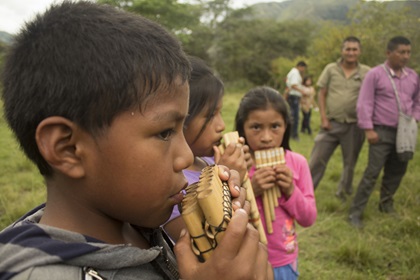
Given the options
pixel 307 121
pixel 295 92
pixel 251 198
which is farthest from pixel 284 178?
pixel 307 121

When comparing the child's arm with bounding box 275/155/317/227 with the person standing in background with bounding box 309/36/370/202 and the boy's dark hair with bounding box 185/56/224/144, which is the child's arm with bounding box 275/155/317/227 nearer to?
the boy's dark hair with bounding box 185/56/224/144

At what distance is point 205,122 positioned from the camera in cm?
182

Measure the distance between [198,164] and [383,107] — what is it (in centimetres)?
333

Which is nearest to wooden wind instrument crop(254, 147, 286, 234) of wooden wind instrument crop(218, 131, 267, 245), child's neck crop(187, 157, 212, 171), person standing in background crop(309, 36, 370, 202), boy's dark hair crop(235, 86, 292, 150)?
wooden wind instrument crop(218, 131, 267, 245)

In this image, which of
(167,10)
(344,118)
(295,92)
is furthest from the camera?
(167,10)

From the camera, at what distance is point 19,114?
2.75 feet

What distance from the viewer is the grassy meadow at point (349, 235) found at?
3410 mm

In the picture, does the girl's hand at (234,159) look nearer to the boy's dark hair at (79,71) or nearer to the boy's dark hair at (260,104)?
the boy's dark hair at (260,104)

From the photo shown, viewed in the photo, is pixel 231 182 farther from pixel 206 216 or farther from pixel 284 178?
pixel 284 178

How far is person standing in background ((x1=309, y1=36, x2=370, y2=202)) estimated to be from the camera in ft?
16.2

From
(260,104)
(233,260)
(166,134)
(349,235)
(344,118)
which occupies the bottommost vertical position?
(349,235)

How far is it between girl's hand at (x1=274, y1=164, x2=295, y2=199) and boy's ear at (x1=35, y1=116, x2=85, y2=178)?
1411 millimetres

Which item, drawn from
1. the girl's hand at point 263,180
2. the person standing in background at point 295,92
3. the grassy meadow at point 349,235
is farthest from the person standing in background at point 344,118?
the person standing in background at point 295,92

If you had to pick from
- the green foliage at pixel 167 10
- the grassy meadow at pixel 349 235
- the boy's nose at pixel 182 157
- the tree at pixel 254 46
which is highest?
the green foliage at pixel 167 10
